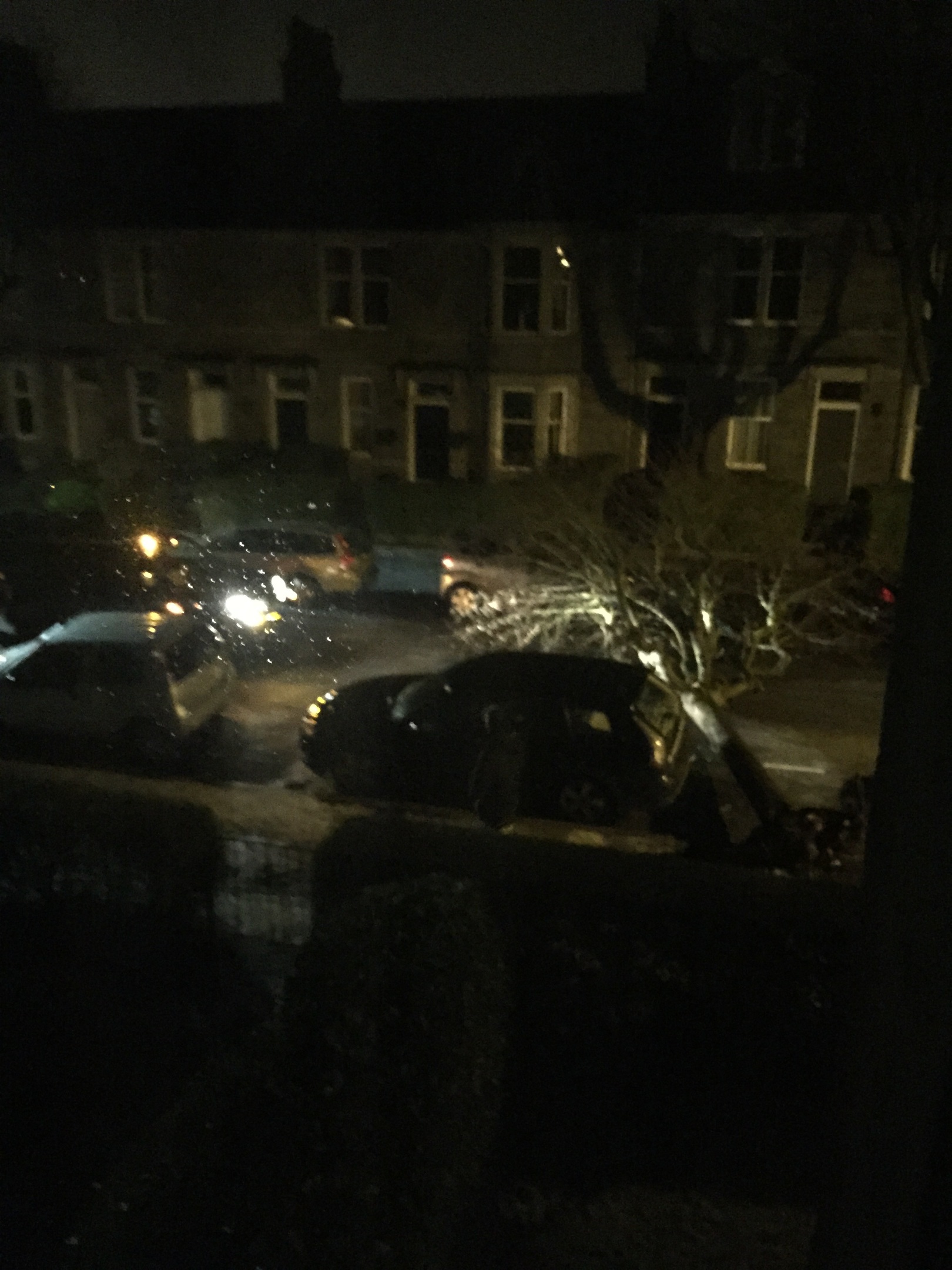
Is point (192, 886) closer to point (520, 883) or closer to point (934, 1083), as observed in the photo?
point (520, 883)

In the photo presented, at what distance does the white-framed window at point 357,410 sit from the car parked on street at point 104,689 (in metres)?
6.54

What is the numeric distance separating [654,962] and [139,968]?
2.07 m

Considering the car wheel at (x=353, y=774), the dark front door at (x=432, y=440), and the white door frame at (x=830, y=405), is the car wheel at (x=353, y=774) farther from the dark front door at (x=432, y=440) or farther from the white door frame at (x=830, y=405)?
the white door frame at (x=830, y=405)

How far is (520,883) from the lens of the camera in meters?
3.54

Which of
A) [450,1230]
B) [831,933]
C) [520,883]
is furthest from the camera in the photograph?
[520,883]

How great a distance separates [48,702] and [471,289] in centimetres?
833

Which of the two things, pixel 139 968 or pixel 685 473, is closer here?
pixel 139 968

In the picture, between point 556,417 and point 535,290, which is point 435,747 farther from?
point 535,290

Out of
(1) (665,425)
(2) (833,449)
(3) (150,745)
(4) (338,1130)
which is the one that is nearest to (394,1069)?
(4) (338,1130)

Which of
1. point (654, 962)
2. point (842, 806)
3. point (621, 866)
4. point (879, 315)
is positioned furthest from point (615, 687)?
point (879, 315)

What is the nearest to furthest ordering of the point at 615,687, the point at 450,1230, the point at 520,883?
1. the point at 450,1230
2. the point at 520,883
3. the point at 615,687

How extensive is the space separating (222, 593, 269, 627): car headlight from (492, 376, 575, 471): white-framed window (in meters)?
3.63

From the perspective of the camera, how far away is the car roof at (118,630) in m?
6.45

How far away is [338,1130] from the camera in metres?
2.41
